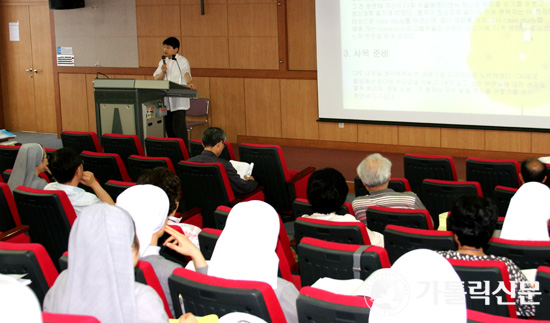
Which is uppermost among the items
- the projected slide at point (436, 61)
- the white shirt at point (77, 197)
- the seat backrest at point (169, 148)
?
the projected slide at point (436, 61)

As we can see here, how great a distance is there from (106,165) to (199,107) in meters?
4.31

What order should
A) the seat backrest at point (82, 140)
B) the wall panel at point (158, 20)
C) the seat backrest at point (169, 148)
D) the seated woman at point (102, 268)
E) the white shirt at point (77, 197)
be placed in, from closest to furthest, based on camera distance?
1. the seated woman at point (102, 268)
2. the white shirt at point (77, 197)
3. the seat backrest at point (169, 148)
4. the seat backrest at point (82, 140)
5. the wall panel at point (158, 20)

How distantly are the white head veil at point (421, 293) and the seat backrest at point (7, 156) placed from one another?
4658 mm

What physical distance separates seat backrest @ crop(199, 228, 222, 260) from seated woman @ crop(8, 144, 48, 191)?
2.05 metres

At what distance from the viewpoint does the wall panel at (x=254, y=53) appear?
31.6 feet

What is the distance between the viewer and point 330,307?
2289mm

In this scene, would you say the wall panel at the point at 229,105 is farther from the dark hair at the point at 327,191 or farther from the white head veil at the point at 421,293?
the white head veil at the point at 421,293

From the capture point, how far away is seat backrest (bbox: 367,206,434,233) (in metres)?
3.85

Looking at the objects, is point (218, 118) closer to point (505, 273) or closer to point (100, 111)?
point (100, 111)

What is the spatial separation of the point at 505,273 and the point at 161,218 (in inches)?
Result: 58.9

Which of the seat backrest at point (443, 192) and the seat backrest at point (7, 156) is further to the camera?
the seat backrest at point (7, 156)

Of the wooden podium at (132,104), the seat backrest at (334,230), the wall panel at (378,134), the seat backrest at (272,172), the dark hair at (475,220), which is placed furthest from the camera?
the wall panel at (378,134)

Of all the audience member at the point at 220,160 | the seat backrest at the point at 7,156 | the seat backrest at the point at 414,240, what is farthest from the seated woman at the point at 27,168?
the seat backrest at the point at 414,240

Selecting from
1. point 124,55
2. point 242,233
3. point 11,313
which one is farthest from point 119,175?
point 124,55
